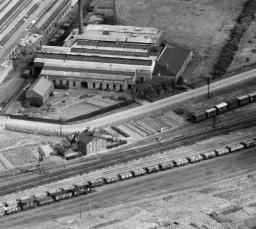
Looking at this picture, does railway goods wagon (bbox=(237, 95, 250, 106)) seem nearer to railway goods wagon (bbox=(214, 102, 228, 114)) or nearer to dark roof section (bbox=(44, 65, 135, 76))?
railway goods wagon (bbox=(214, 102, 228, 114))

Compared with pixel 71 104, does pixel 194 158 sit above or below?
below

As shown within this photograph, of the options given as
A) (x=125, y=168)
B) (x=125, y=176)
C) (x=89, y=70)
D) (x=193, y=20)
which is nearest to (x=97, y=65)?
(x=89, y=70)

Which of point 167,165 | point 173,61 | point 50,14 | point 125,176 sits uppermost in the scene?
point 50,14

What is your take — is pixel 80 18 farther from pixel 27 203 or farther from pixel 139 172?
pixel 27 203

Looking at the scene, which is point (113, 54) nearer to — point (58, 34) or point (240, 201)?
point (58, 34)

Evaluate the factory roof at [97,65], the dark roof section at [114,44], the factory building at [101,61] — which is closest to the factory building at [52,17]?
the factory building at [101,61]

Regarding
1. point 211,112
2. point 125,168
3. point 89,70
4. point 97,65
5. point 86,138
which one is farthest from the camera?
point 97,65

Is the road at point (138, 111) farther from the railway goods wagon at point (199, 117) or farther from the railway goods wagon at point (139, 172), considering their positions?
the railway goods wagon at point (139, 172)

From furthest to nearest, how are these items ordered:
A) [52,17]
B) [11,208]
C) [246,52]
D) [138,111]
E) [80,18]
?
[52,17]
[80,18]
[246,52]
[138,111]
[11,208]
